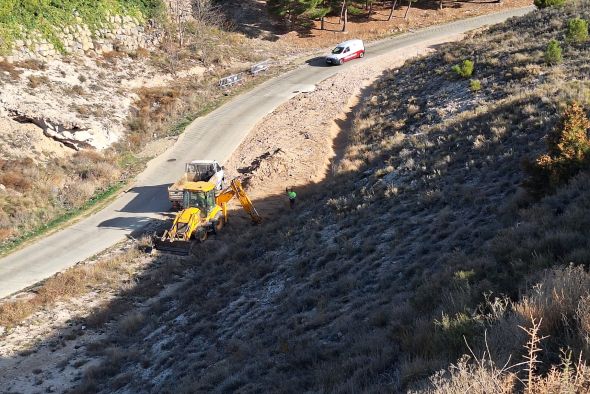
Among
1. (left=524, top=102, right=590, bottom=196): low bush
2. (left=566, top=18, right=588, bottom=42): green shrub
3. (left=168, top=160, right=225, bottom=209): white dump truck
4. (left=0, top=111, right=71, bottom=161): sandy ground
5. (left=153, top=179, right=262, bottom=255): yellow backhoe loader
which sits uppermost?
(left=566, top=18, right=588, bottom=42): green shrub

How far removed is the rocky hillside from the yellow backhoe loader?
34.5 inches

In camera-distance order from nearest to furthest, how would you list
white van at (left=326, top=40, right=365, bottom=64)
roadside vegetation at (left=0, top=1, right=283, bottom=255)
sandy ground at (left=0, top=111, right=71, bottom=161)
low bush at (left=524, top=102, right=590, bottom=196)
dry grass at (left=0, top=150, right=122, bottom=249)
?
low bush at (left=524, top=102, right=590, bottom=196)
dry grass at (left=0, top=150, right=122, bottom=249)
roadside vegetation at (left=0, top=1, right=283, bottom=255)
sandy ground at (left=0, top=111, right=71, bottom=161)
white van at (left=326, top=40, right=365, bottom=64)

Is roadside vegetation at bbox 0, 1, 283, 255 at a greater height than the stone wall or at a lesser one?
lesser

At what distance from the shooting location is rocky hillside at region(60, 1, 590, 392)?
8.00 m

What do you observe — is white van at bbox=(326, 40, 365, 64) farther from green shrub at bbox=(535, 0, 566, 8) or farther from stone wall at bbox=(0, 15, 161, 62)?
stone wall at bbox=(0, 15, 161, 62)

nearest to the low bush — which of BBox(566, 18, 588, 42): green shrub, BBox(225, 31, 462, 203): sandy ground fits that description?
BBox(225, 31, 462, 203): sandy ground

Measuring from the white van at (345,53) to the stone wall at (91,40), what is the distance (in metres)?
14.6

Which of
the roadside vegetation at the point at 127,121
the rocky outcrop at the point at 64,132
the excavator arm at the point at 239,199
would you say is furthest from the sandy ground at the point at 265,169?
the rocky outcrop at the point at 64,132

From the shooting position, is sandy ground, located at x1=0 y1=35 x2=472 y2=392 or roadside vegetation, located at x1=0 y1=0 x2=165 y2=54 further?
roadside vegetation, located at x1=0 y1=0 x2=165 y2=54

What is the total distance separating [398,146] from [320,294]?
1229 cm

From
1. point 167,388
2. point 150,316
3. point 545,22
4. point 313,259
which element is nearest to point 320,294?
point 313,259

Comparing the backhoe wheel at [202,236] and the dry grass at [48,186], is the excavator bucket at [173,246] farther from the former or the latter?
the dry grass at [48,186]

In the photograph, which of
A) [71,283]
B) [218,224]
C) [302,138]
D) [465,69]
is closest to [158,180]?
[218,224]

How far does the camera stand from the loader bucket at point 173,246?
76.1ft
